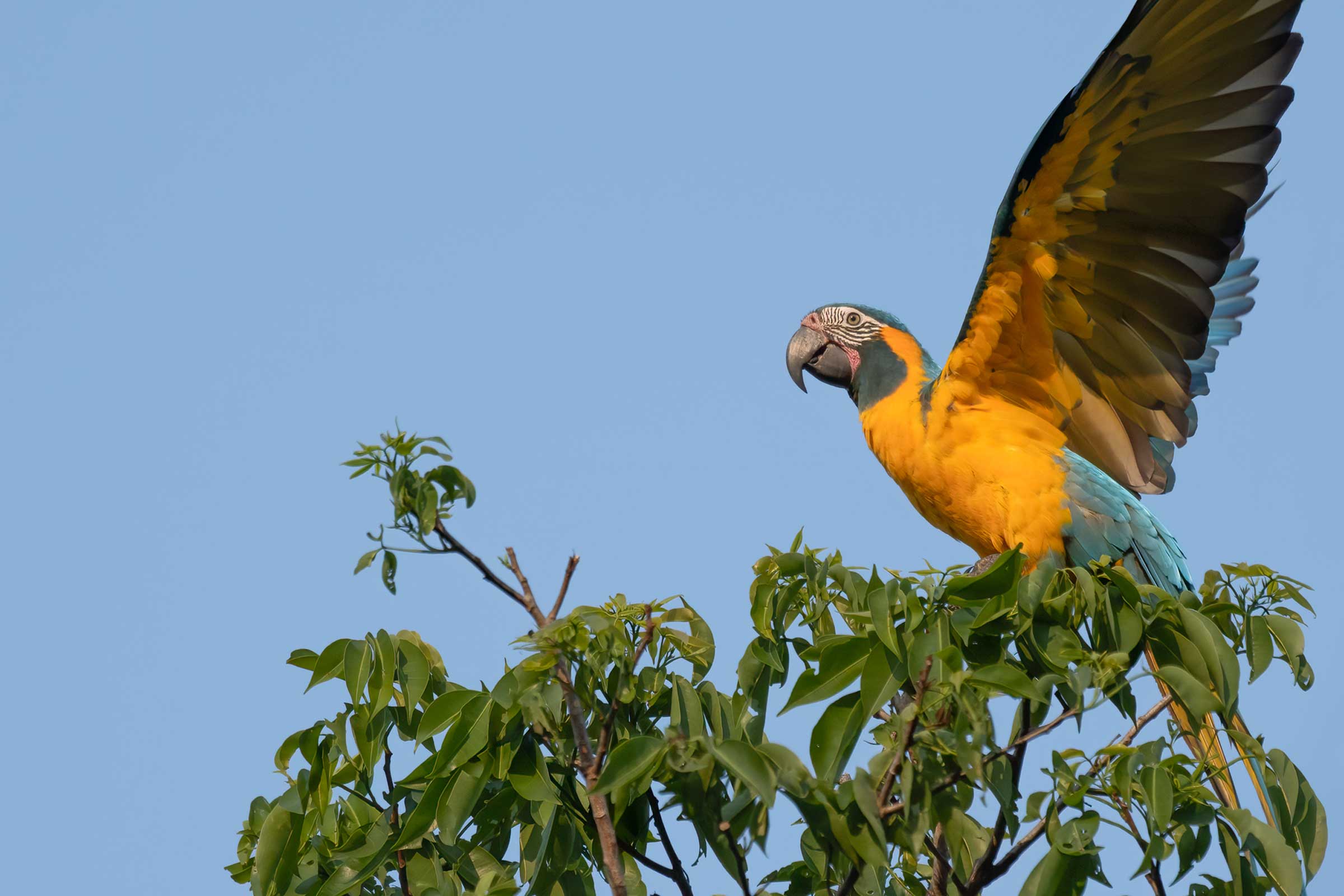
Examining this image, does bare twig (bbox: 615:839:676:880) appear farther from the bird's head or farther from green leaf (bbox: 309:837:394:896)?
the bird's head

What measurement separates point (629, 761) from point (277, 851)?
0.95m

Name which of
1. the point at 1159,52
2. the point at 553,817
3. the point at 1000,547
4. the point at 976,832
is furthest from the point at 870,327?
the point at 553,817

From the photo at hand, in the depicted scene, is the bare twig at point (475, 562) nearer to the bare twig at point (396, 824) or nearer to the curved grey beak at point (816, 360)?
the bare twig at point (396, 824)

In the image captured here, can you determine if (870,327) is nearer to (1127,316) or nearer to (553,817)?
(1127,316)

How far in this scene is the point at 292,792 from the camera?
107 inches

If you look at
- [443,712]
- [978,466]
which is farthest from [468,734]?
[978,466]

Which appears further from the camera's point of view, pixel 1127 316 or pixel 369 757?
pixel 1127 316

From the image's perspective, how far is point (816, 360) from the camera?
5.08 meters

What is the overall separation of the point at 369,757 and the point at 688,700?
2.30 ft

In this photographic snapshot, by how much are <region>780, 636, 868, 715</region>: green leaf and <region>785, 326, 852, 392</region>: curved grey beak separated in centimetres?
273

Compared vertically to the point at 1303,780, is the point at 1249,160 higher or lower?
higher

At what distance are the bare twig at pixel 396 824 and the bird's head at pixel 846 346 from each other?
259cm

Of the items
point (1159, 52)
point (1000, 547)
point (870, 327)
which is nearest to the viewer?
point (1159, 52)

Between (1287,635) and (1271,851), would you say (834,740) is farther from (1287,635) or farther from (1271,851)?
(1287,635)
